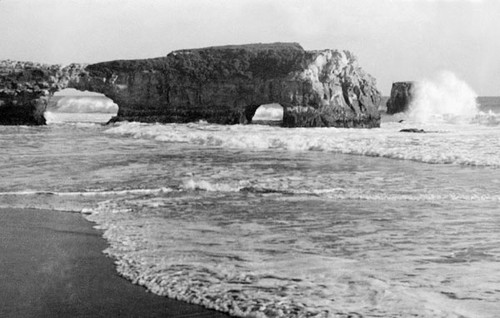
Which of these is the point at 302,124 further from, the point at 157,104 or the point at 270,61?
the point at 157,104

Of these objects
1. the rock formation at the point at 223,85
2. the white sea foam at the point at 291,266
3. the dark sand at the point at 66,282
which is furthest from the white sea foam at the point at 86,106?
the dark sand at the point at 66,282

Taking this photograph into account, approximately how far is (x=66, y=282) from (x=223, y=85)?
31.9 m

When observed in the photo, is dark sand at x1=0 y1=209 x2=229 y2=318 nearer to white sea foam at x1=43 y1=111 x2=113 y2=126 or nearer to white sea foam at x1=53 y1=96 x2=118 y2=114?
white sea foam at x1=43 y1=111 x2=113 y2=126

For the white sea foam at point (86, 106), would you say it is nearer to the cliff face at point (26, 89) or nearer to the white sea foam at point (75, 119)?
the white sea foam at point (75, 119)

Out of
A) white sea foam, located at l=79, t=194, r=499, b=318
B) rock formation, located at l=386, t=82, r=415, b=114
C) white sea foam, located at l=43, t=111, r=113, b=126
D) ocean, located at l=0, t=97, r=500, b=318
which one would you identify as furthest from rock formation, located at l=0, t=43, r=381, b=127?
rock formation, located at l=386, t=82, r=415, b=114

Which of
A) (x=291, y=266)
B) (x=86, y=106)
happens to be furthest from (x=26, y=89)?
(x=86, y=106)

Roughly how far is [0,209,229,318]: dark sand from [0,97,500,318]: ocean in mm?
180

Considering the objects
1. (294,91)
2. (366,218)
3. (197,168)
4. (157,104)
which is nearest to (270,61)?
(294,91)

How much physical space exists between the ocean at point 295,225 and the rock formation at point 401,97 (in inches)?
1801

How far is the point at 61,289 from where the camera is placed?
15.7 ft

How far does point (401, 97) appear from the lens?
6162 centimetres

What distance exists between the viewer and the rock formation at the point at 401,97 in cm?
6100

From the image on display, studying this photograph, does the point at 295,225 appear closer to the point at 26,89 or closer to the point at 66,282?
the point at 66,282

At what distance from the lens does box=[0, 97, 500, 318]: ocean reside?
4602 mm
